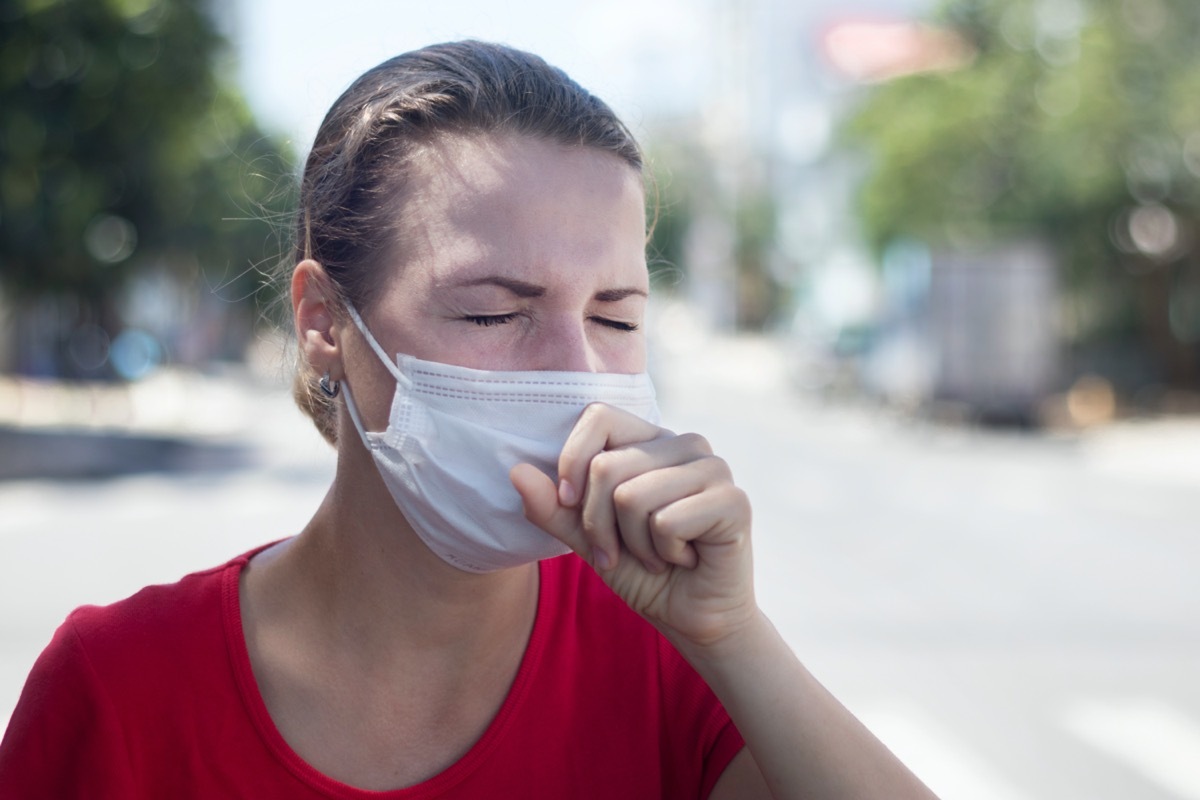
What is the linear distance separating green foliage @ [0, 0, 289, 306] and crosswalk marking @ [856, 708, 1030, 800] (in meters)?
12.2

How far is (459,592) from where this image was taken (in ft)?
6.30

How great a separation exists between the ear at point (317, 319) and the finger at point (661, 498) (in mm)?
635

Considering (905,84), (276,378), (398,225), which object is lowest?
(276,378)

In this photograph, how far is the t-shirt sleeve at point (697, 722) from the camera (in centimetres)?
188

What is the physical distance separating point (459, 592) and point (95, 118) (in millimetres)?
16343

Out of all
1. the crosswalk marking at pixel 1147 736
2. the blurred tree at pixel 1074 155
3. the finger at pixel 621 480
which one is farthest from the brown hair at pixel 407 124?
the blurred tree at pixel 1074 155

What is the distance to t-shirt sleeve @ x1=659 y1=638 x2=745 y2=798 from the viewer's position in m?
1.88

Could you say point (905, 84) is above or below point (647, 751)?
above

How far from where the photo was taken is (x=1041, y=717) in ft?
19.9

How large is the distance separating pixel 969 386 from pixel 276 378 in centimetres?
2212

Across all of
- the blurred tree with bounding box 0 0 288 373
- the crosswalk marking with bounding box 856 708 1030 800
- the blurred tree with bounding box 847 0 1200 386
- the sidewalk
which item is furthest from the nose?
the blurred tree with bounding box 847 0 1200 386

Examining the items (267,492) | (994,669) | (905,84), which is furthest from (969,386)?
(994,669)

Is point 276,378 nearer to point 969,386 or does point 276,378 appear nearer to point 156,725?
point 156,725

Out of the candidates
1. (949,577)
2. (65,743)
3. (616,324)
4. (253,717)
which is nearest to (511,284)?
(616,324)
